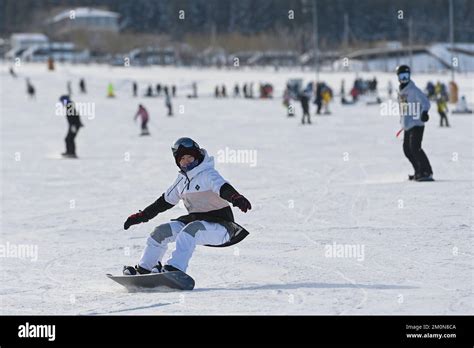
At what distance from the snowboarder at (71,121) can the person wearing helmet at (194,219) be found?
11.8 metres

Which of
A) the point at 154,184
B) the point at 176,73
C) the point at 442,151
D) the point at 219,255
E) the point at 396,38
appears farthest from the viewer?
the point at 396,38

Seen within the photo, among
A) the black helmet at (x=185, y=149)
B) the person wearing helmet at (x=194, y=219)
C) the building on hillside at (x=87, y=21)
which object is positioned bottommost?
the person wearing helmet at (x=194, y=219)

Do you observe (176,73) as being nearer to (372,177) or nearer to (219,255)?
(372,177)

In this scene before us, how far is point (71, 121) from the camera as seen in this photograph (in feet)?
63.3

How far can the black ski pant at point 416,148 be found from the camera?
1226cm

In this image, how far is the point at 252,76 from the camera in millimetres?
60906

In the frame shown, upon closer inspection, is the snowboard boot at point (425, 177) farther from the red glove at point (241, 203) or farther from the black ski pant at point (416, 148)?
the red glove at point (241, 203)

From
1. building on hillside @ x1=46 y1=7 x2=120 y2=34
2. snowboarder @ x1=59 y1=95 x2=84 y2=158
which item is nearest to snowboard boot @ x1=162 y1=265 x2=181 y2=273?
snowboarder @ x1=59 y1=95 x2=84 y2=158

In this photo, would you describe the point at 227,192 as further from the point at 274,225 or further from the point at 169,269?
the point at 274,225

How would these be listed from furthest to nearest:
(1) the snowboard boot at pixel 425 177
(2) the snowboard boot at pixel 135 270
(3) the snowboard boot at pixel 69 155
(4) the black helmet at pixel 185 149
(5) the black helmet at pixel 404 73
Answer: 1. (3) the snowboard boot at pixel 69 155
2. (1) the snowboard boot at pixel 425 177
3. (5) the black helmet at pixel 404 73
4. (2) the snowboard boot at pixel 135 270
5. (4) the black helmet at pixel 185 149

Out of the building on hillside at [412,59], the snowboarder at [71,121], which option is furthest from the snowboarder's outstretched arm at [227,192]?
the building on hillside at [412,59]

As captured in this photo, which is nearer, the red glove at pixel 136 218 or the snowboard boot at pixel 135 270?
the snowboard boot at pixel 135 270
